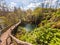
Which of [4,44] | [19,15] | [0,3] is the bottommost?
[19,15]

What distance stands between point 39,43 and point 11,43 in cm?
333

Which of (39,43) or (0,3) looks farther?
(0,3)

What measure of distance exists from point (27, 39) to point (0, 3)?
2035 inches

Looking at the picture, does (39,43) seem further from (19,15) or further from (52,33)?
(19,15)

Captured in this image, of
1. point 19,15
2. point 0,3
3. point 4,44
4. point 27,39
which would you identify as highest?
point 27,39

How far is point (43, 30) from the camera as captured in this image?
12.9 metres

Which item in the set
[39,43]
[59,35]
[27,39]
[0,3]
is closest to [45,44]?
[39,43]

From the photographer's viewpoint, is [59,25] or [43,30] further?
[59,25]

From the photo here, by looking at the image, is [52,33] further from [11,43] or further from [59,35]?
[11,43]

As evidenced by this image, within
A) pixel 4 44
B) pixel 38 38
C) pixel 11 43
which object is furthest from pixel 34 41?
pixel 4 44

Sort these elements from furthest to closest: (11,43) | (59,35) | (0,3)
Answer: (0,3) → (11,43) → (59,35)

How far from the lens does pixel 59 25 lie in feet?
45.9

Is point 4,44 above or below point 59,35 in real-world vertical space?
below

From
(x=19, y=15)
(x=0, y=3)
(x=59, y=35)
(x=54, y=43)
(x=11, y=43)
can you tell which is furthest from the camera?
(x=19, y=15)
